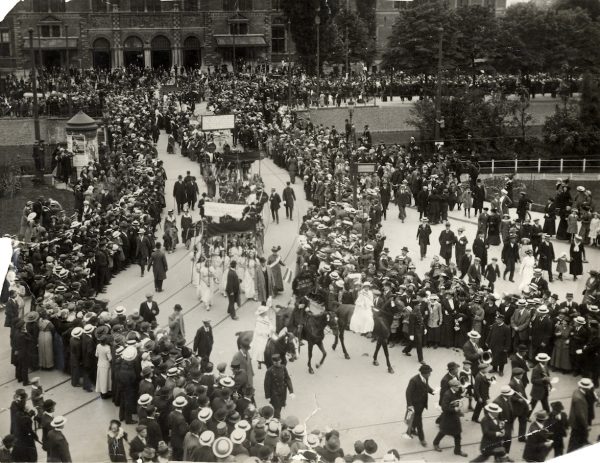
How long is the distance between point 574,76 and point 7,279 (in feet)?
155

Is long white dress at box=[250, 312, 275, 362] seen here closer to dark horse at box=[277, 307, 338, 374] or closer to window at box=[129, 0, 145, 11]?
dark horse at box=[277, 307, 338, 374]

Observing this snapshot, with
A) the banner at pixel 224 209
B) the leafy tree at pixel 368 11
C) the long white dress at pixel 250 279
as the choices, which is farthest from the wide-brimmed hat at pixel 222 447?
the leafy tree at pixel 368 11

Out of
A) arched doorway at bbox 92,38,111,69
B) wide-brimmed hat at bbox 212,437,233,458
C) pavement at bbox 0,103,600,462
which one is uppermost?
arched doorway at bbox 92,38,111,69

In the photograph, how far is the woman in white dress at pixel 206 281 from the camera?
18.4 metres

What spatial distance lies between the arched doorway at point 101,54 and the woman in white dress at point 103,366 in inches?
2082

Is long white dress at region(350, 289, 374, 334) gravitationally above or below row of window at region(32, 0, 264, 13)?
below

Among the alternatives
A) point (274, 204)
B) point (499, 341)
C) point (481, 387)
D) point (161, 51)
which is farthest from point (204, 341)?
point (161, 51)

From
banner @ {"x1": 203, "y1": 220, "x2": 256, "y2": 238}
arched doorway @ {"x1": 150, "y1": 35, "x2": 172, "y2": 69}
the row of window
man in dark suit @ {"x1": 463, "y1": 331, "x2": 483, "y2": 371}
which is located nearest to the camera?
man in dark suit @ {"x1": 463, "y1": 331, "x2": 483, "y2": 371}

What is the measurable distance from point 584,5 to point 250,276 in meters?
55.1

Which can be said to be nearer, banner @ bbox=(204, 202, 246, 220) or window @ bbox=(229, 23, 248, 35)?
banner @ bbox=(204, 202, 246, 220)

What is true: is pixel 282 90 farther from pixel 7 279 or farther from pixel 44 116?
pixel 7 279

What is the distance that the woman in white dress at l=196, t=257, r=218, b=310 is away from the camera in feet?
60.2

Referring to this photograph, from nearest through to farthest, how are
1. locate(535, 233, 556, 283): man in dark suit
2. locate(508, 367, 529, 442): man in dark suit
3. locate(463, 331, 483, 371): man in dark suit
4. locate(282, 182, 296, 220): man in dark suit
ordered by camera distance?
locate(508, 367, 529, 442): man in dark suit < locate(463, 331, 483, 371): man in dark suit < locate(535, 233, 556, 283): man in dark suit < locate(282, 182, 296, 220): man in dark suit

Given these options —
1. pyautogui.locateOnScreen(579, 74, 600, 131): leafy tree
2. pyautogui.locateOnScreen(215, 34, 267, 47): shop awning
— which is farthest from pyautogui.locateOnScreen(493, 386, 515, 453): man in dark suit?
pyautogui.locateOnScreen(215, 34, 267, 47): shop awning
